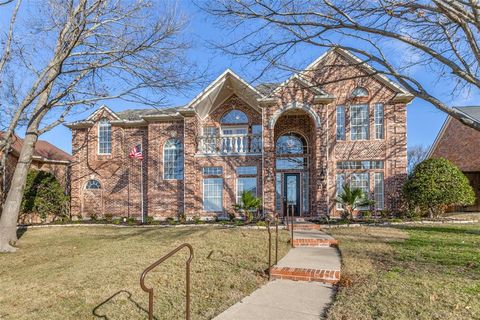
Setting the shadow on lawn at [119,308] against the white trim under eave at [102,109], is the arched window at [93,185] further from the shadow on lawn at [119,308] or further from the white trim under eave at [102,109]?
the shadow on lawn at [119,308]

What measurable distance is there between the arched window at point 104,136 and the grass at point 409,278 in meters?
13.9

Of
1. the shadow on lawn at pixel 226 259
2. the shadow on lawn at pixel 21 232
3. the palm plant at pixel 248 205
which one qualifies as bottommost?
the shadow on lawn at pixel 21 232

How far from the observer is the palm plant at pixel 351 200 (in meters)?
14.2

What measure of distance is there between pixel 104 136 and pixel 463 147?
21.7 m

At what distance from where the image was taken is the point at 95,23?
10094 millimetres

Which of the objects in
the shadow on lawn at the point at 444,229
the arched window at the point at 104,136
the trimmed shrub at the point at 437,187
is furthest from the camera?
the arched window at the point at 104,136

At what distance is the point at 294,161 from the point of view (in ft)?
55.1

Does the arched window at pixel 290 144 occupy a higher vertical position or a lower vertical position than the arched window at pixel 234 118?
lower

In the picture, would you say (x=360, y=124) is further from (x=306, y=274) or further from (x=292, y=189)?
(x=306, y=274)

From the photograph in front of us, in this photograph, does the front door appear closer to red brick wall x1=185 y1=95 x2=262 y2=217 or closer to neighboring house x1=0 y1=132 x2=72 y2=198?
red brick wall x1=185 y1=95 x2=262 y2=217

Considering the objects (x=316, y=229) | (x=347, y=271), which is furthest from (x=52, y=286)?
(x=316, y=229)

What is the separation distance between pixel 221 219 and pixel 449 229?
9.12 metres

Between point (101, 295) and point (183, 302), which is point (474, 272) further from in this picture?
point (101, 295)

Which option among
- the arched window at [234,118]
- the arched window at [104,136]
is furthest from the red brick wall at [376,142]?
the arched window at [104,136]
